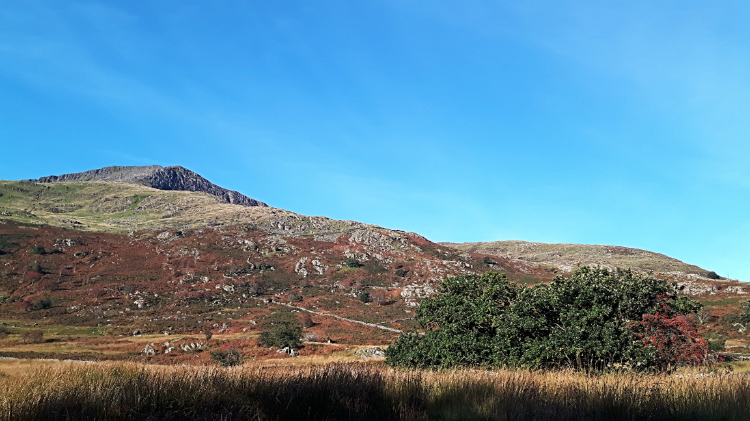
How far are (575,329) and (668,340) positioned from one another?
12.6 feet

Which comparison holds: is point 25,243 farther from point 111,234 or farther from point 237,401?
point 237,401

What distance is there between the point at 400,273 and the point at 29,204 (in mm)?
150609

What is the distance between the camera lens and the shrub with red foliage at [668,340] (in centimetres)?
1524

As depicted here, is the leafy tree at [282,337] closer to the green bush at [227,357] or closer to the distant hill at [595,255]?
the green bush at [227,357]

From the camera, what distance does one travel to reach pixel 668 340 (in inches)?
620

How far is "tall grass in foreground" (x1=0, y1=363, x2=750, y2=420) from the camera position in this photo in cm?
589

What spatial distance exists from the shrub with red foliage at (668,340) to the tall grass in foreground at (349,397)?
22.8 feet

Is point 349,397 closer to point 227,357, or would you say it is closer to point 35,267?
point 227,357

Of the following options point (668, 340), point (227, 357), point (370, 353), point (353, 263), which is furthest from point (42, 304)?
point (668, 340)

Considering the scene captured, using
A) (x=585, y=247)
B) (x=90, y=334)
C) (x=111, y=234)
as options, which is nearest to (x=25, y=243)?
(x=111, y=234)

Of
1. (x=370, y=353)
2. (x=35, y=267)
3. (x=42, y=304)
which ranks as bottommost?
(x=42, y=304)

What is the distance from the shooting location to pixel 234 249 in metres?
104

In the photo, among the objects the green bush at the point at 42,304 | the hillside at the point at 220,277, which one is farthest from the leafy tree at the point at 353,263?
the green bush at the point at 42,304

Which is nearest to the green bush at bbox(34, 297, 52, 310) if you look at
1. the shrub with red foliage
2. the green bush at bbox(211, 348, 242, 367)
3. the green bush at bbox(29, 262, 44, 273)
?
the green bush at bbox(29, 262, 44, 273)
